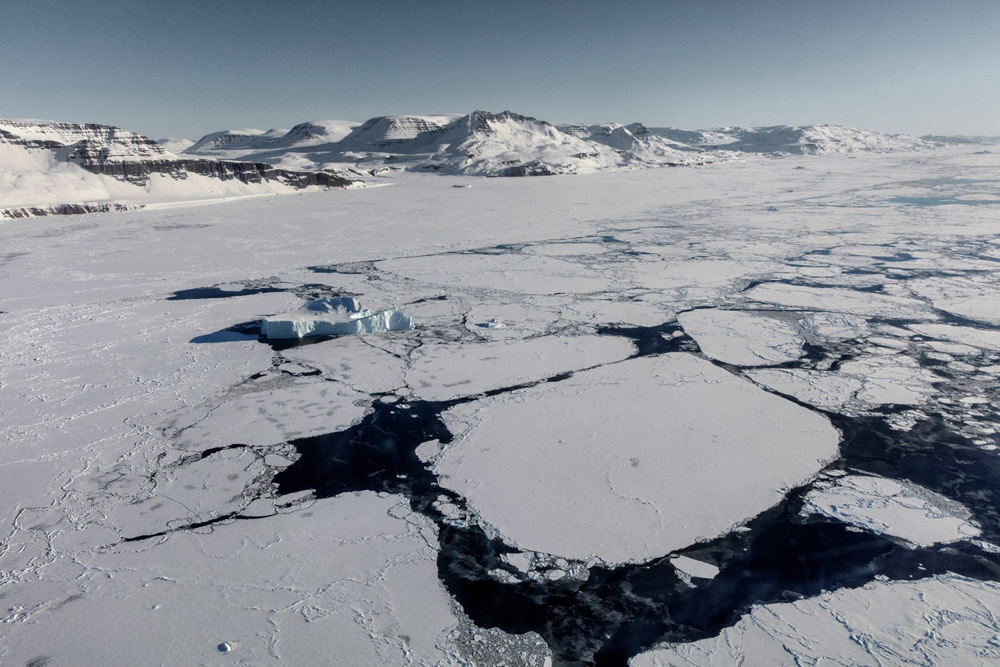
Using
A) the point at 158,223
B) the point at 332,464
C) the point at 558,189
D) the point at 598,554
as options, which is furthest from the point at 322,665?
the point at 558,189

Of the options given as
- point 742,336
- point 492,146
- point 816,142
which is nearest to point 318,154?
point 492,146

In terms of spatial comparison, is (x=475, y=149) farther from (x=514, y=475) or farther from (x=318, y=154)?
(x=514, y=475)

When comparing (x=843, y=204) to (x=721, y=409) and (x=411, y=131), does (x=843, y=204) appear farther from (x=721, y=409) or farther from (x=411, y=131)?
(x=411, y=131)

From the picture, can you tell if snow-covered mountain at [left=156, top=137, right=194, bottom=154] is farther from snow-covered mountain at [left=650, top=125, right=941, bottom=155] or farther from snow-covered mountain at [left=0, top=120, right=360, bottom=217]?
snow-covered mountain at [left=650, top=125, right=941, bottom=155]

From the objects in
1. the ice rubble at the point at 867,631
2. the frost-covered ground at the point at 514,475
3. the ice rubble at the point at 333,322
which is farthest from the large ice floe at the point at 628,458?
the ice rubble at the point at 333,322

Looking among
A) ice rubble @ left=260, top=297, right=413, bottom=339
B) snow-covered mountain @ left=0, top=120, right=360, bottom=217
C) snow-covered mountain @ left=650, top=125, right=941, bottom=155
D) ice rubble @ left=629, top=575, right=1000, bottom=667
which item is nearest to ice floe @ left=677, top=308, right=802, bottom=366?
ice rubble @ left=629, top=575, right=1000, bottom=667

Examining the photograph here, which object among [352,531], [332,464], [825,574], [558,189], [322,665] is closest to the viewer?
[322,665]
